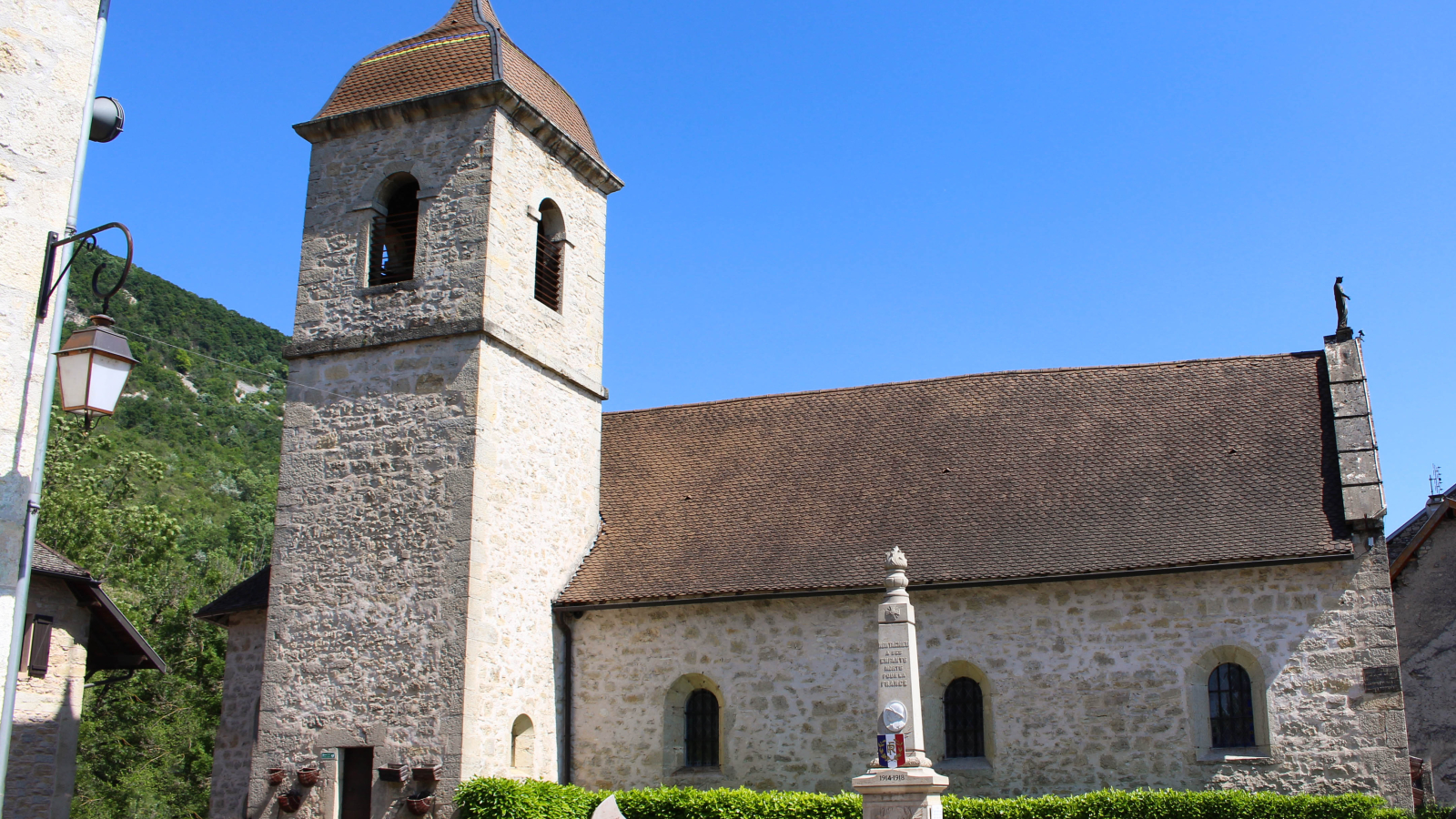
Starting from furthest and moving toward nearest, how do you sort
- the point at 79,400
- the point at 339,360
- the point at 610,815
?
the point at 339,360, the point at 610,815, the point at 79,400

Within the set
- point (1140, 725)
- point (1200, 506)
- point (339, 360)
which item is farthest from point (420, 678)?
point (1200, 506)

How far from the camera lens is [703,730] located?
16203 mm

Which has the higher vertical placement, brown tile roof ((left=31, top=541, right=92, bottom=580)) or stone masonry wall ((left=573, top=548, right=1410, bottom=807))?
brown tile roof ((left=31, top=541, right=92, bottom=580))

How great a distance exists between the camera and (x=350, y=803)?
1457 cm

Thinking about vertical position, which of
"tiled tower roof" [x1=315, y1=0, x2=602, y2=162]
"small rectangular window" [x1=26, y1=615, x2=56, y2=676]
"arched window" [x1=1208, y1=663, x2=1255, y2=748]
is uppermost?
"tiled tower roof" [x1=315, y1=0, x2=602, y2=162]

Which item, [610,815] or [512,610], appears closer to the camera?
[610,815]

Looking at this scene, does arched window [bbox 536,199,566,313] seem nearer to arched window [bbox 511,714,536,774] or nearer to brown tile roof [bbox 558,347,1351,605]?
brown tile roof [bbox 558,347,1351,605]

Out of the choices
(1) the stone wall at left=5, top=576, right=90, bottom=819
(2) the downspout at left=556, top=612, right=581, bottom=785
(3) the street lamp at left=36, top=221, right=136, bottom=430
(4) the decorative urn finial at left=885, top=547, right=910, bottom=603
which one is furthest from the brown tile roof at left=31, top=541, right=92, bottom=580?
(4) the decorative urn finial at left=885, top=547, right=910, bottom=603

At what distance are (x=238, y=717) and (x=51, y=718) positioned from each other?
2369 millimetres

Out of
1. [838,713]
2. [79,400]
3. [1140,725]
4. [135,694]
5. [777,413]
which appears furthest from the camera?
[135,694]

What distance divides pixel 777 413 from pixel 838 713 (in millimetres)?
5584

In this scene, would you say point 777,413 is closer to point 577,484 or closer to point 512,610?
point 577,484

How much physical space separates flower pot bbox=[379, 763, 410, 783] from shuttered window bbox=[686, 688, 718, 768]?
3785 mm

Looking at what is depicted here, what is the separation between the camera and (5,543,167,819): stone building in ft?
51.9
